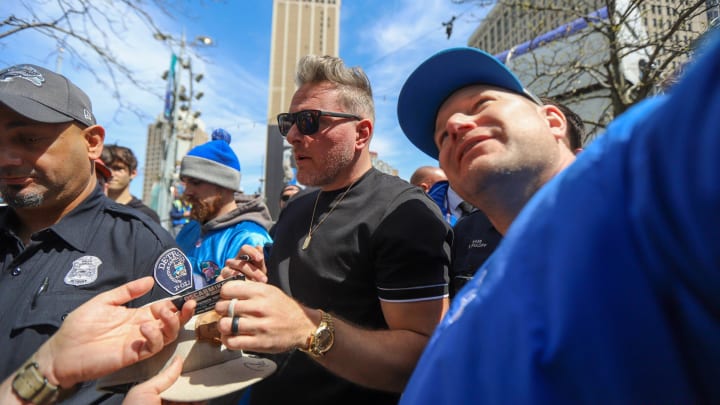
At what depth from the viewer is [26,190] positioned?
174 cm

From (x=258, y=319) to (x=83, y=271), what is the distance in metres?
1.08

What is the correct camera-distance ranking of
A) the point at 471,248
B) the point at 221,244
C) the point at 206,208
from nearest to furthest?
the point at 471,248 < the point at 221,244 < the point at 206,208

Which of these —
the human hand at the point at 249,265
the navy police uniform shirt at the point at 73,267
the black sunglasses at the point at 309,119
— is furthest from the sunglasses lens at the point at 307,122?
the navy police uniform shirt at the point at 73,267

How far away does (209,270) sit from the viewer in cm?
311

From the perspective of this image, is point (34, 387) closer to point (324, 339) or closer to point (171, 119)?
point (324, 339)

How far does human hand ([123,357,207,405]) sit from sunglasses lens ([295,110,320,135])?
1.40 metres

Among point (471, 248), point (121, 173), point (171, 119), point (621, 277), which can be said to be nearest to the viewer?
point (621, 277)

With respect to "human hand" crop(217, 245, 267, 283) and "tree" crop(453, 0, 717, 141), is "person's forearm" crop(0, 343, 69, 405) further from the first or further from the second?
"tree" crop(453, 0, 717, 141)

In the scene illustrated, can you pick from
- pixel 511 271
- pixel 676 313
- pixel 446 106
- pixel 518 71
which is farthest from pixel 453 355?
pixel 518 71

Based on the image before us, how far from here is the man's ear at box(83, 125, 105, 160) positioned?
1.96 meters

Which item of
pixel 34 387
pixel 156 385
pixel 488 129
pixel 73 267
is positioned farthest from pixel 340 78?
pixel 34 387

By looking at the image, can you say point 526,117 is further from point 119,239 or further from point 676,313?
point 119,239

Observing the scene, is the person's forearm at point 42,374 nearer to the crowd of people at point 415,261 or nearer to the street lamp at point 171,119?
the crowd of people at point 415,261

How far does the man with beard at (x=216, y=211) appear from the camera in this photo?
3.27m
